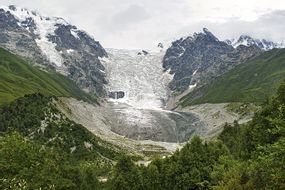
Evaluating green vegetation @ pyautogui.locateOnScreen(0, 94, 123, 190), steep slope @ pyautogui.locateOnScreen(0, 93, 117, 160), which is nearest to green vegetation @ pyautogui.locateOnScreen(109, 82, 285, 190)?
green vegetation @ pyautogui.locateOnScreen(0, 94, 123, 190)

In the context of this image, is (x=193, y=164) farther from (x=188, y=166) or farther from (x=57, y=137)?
(x=57, y=137)

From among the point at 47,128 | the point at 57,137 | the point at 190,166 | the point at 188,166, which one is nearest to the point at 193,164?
the point at 190,166

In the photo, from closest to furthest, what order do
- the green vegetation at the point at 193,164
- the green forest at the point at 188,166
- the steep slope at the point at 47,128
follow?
1. the green forest at the point at 188,166
2. the green vegetation at the point at 193,164
3. the steep slope at the point at 47,128

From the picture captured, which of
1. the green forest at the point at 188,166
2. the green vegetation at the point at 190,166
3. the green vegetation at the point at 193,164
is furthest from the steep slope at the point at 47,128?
the green vegetation at the point at 193,164

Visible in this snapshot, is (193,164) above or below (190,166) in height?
above

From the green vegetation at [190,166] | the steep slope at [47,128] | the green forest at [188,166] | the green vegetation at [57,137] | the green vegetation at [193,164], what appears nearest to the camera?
the green vegetation at [190,166]

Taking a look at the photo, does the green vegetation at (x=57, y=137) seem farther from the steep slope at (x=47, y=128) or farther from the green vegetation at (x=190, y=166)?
the green vegetation at (x=190, y=166)

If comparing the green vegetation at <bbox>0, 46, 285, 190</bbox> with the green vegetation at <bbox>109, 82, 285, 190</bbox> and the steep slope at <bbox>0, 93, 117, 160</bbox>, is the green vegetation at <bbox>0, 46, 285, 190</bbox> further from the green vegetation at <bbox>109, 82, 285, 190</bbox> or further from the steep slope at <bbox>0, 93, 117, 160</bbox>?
the steep slope at <bbox>0, 93, 117, 160</bbox>

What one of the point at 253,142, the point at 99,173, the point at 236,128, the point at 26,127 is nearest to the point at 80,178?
the point at 253,142

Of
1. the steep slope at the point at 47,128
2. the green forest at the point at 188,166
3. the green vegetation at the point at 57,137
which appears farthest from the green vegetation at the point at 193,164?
the steep slope at the point at 47,128

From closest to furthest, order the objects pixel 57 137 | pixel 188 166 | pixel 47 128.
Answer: pixel 188 166
pixel 57 137
pixel 47 128

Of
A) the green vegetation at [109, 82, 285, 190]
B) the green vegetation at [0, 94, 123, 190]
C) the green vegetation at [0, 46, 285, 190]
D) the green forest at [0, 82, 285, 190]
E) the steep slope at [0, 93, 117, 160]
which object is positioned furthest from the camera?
the steep slope at [0, 93, 117, 160]

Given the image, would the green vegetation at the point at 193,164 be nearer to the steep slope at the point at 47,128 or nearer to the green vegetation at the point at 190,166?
the green vegetation at the point at 190,166

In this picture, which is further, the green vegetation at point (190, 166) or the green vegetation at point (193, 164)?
the green vegetation at point (193, 164)
